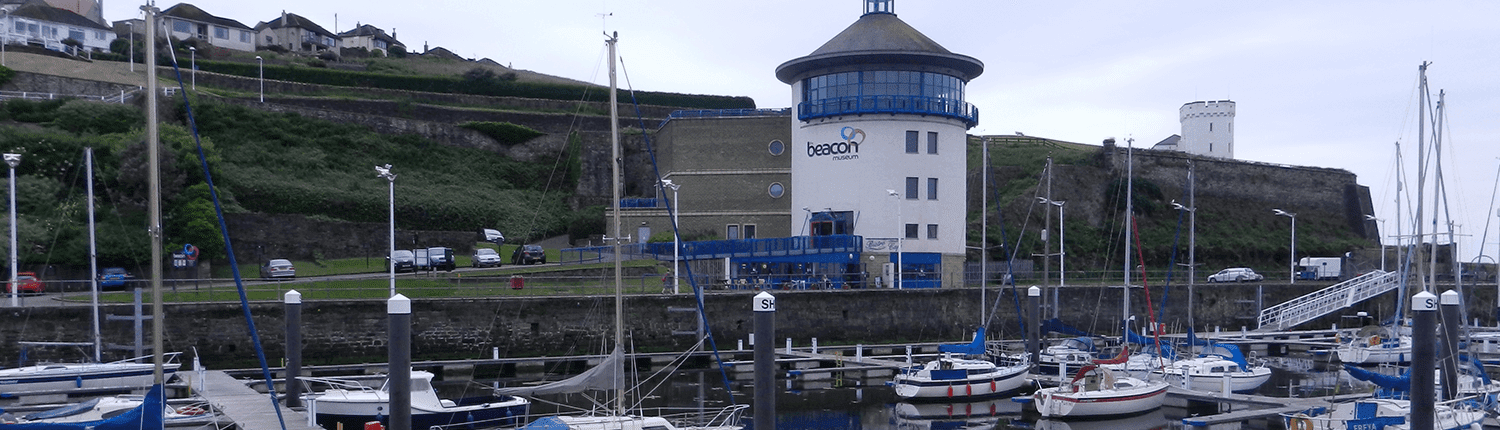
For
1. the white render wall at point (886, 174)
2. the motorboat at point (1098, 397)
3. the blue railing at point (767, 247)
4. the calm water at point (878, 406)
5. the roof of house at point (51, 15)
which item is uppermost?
the roof of house at point (51, 15)

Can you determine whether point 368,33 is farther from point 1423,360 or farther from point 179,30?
point 1423,360

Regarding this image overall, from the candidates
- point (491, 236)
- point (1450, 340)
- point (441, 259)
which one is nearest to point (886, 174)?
point (441, 259)

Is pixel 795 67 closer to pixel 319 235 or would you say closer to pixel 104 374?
pixel 319 235

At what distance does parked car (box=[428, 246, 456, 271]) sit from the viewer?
47344 millimetres

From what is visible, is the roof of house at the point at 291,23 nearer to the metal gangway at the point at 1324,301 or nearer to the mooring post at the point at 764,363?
the metal gangway at the point at 1324,301

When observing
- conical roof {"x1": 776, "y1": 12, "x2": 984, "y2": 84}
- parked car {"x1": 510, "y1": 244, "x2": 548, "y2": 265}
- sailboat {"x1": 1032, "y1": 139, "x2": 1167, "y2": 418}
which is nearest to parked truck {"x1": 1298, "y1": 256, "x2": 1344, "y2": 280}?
conical roof {"x1": 776, "y1": 12, "x2": 984, "y2": 84}

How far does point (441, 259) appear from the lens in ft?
156

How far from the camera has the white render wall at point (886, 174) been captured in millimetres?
49188

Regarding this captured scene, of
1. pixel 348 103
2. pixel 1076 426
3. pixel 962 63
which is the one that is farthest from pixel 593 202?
pixel 1076 426

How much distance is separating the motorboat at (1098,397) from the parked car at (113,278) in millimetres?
30731

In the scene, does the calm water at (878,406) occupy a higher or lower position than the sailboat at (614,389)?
lower

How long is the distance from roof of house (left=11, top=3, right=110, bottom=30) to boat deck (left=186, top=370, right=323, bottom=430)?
6460 centimetres

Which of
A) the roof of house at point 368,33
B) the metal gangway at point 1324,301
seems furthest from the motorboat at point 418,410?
the roof of house at point 368,33

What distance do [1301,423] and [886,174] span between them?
27432 mm
